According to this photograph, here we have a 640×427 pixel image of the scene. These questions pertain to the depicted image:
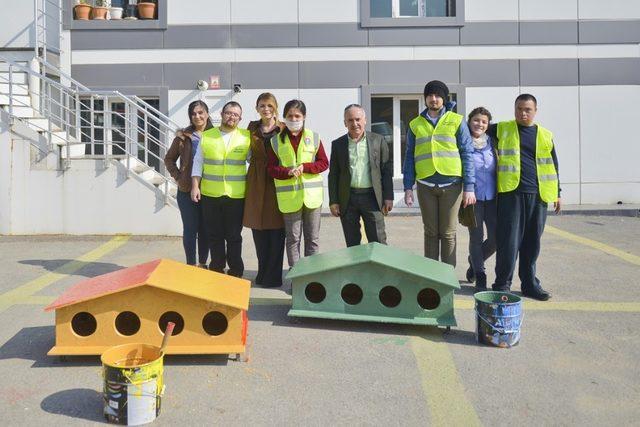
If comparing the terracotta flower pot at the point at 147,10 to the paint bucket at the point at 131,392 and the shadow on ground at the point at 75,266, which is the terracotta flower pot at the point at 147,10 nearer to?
the shadow on ground at the point at 75,266

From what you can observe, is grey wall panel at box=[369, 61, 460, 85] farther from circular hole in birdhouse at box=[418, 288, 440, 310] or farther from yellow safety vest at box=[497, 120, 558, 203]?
circular hole in birdhouse at box=[418, 288, 440, 310]

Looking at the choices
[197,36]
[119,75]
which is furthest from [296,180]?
[119,75]

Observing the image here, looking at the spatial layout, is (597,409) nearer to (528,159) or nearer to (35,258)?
(528,159)

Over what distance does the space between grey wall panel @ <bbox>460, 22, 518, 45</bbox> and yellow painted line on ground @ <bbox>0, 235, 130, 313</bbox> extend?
296 inches

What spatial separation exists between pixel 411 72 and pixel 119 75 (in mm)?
5628

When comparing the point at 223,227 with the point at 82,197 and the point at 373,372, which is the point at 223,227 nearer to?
the point at 373,372

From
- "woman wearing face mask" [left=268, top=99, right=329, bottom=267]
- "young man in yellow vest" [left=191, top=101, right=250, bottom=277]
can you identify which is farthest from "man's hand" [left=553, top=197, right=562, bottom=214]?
"young man in yellow vest" [left=191, top=101, right=250, bottom=277]

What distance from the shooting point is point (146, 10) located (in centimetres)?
1241

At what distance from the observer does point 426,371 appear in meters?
4.02

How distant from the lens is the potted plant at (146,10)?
1239 cm

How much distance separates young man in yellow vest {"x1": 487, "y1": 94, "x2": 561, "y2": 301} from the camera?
5.64m

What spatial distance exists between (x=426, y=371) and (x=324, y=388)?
2.27 ft

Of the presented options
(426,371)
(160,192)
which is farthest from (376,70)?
(426,371)

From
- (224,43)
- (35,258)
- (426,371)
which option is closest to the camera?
(426,371)
